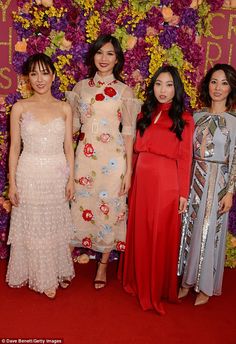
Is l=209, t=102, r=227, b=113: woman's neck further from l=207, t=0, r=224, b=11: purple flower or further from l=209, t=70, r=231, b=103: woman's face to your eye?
l=207, t=0, r=224, b=11: purple flower

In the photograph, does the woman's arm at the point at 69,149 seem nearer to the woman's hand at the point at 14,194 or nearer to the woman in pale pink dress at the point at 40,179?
the woman in pale pink dress at the point at 40,179

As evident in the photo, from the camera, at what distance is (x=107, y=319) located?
3.05 m

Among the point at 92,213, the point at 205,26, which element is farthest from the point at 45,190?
the point at 205,26

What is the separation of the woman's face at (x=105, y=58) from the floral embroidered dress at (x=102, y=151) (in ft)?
0.29

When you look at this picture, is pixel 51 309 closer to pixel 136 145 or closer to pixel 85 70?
pixel 136 145

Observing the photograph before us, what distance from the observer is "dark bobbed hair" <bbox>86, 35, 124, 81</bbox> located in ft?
10.7

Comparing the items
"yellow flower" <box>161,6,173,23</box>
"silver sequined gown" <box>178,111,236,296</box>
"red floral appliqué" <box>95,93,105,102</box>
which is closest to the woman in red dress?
"silver sequined gown" <box>178,111,236,296</box>

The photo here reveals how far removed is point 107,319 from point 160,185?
1068 millimetres

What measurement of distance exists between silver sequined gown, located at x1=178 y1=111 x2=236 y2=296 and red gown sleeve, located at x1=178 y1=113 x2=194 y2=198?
4.5 inches

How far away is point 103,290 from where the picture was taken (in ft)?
11.4

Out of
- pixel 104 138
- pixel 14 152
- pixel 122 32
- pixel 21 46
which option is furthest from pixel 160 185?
pixel 21 46

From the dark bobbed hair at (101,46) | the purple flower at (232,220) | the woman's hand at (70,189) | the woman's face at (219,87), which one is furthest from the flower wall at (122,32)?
the purple flower at (232,220)

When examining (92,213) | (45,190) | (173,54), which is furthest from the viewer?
(173,54)

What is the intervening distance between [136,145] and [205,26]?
4.56 ft
